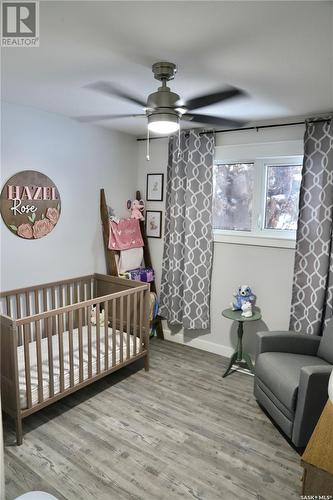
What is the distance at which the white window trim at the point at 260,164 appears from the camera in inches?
122

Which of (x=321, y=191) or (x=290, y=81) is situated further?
(x=321, y=191)

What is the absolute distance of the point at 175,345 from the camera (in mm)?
3887

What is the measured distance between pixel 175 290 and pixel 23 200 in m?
1.81

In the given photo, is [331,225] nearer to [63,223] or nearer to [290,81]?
[290,81]

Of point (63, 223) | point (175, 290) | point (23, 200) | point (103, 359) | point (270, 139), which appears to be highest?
point (270, 139)

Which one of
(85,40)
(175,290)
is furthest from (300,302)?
(85,40)

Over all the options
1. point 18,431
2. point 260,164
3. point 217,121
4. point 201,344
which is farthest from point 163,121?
point 201,344

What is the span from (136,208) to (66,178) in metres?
0.94

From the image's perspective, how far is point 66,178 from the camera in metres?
3.25

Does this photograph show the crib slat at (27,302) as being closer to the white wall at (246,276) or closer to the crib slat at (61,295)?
the crib slat at (61,295)

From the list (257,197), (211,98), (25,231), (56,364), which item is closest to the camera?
(211,98)

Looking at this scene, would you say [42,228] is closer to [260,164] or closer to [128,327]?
[128,327]

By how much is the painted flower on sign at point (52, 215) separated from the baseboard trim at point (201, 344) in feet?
6.07

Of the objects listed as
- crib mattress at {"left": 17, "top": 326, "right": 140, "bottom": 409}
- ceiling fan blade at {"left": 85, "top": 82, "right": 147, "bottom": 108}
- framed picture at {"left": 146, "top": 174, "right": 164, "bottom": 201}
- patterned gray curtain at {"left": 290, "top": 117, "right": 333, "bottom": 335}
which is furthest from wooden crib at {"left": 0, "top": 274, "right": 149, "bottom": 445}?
ceiling fan blade at {"left": 85, "top": 82, "right": 147, "bottom": 108}
